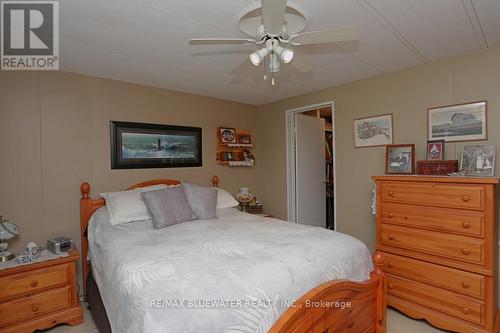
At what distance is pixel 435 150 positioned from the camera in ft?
8.34

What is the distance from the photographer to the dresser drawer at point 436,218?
2066mm

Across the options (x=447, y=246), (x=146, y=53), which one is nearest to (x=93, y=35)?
(x=146, y=53)

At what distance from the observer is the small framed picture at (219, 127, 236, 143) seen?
3893 millimetres

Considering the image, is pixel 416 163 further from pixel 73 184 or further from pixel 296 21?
pixel 73 184

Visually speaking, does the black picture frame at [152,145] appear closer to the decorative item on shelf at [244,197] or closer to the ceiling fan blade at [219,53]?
the decorative item on shelf at [244,197]

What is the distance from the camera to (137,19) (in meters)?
1.77

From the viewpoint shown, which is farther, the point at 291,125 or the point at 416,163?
the point at 291,125

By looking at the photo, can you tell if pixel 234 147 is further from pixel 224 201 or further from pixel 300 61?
pixel 300 61

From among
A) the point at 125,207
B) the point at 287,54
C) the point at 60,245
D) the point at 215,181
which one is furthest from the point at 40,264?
the point at 287,54

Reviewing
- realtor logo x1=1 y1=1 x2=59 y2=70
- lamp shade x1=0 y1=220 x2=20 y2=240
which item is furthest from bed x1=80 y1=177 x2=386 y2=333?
realtor logo x1=1 y1=1 x2=59 y2=70

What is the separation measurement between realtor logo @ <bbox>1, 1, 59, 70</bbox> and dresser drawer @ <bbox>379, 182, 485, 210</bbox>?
289cm

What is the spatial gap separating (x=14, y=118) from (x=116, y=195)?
112 cm

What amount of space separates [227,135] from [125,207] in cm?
183

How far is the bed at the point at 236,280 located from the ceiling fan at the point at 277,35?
1.24 metres
